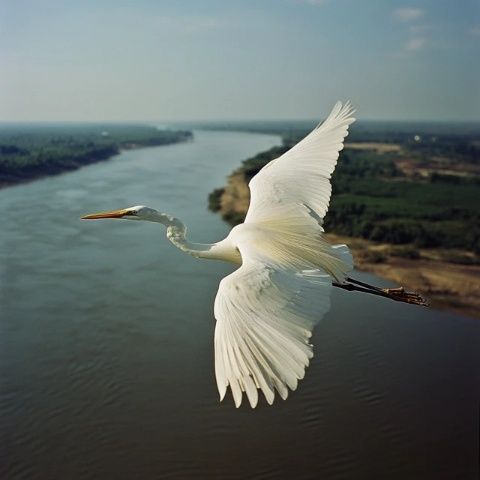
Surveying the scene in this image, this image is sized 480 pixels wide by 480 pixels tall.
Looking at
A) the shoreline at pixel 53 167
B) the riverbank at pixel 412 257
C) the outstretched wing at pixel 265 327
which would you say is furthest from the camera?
the shoreline at pixel 53 167

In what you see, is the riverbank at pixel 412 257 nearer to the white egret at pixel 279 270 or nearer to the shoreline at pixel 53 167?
the shoreline at pixel 53 167

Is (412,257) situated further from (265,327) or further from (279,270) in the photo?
(265,327)

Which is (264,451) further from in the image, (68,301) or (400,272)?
(400,272)

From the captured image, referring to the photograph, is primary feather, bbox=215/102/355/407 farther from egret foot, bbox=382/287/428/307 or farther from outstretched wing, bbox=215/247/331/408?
egret foot, bbox=382/287/428/307

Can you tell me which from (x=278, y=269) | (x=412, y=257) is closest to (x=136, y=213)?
(x=278, y=269)

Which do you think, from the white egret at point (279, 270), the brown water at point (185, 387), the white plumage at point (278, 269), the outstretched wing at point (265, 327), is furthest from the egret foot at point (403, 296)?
the brown water at point (185, 387)

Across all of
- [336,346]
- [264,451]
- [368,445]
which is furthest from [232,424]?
[336,346]
